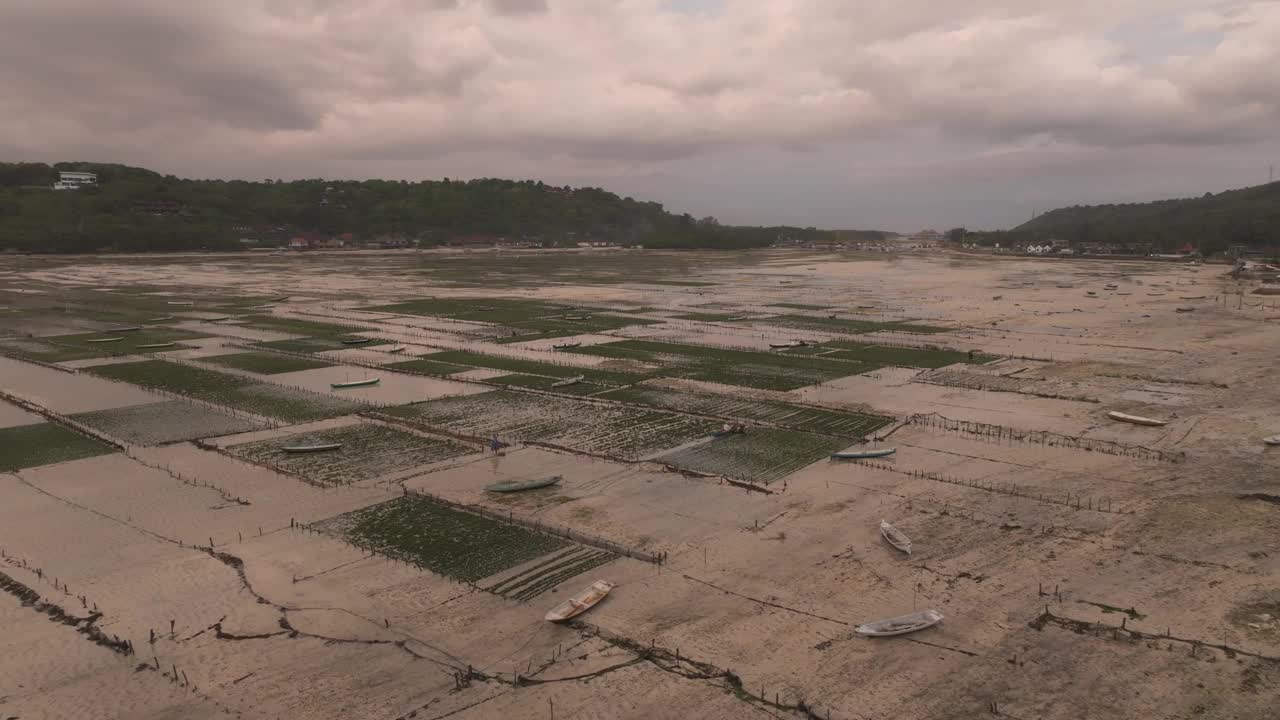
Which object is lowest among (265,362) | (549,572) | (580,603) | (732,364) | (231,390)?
(549,572)

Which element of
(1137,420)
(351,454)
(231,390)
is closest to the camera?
(351,454)

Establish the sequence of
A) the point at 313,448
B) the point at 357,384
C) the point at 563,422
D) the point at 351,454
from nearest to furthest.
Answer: the point at 351,454 → the point at 313,448 → the point at 563,422 → the point at 357,384

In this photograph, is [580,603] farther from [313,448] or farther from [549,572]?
[313,448]

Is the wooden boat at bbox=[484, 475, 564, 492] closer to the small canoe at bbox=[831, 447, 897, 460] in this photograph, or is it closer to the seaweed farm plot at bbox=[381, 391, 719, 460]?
the seaweed farm plot at bbox=[381, 391, 719, 460]

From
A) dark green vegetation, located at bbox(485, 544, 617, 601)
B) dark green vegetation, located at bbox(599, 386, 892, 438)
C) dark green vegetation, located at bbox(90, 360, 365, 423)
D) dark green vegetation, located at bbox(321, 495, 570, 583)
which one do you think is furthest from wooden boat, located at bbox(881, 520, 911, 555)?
dark green vegetation, located at bbox(90, 360, 365, 423)

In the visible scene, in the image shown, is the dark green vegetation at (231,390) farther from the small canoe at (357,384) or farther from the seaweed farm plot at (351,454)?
the seaweed farm plot at (351,454)

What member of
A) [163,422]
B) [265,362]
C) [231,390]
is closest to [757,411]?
[163,422]
